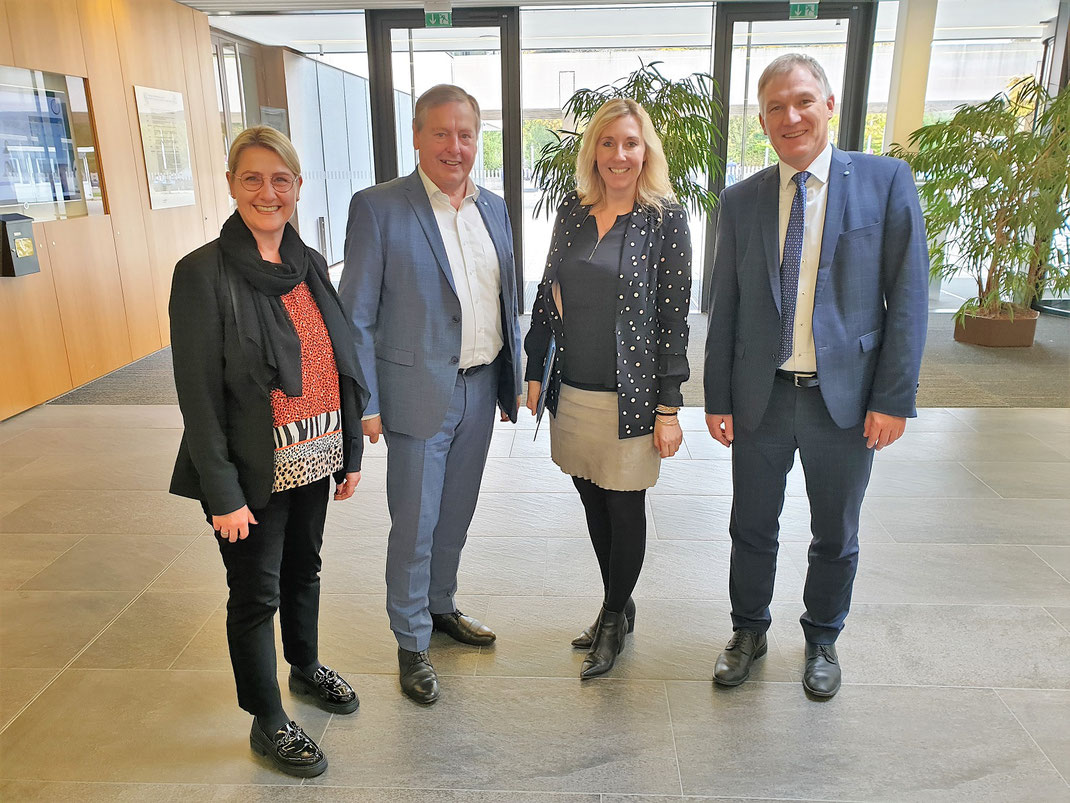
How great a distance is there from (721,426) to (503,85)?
22.3ft

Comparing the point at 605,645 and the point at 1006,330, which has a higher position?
the point at 1006,330

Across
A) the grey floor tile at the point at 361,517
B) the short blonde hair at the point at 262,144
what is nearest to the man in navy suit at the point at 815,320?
the short blonde hair at the point at 262,144

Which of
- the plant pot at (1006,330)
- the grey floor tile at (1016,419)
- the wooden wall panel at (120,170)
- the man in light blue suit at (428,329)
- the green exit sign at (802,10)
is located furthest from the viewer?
the green exit sign at (802,10)

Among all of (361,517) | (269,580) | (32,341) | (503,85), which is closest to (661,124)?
(503,85)

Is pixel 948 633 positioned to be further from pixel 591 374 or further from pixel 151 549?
pixel 151 549

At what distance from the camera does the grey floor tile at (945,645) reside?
2.45 m

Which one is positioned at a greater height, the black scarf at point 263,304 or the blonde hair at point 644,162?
the blonde hair at point 644,162

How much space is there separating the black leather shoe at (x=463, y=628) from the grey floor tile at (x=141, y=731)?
511mm

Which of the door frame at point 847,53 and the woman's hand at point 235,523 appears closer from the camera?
the woman's hand at point 235,523

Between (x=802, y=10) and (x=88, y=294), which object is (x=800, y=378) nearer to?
(x=88, y=294)

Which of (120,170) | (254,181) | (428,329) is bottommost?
(428,329)

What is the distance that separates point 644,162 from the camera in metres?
2.14

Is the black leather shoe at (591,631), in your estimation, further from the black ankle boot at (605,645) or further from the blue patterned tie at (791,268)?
the blue patterned tie at (791,268)

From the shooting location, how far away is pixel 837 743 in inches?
85.2
